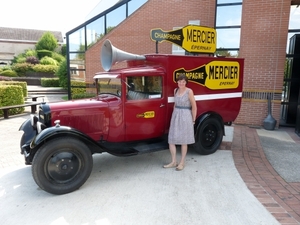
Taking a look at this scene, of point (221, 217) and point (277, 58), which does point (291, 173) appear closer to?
point (221, 217)

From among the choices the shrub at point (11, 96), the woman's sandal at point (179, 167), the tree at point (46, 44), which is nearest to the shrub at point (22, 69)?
the tree at point (46, 44)

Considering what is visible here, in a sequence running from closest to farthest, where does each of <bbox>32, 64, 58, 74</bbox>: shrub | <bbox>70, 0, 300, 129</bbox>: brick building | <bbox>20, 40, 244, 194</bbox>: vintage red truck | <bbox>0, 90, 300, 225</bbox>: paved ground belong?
1. <bbox>0, 90, 300, 225</bbox>: paved ground
2. <bbox>20, 40, 244, 194</bbox>: vintage red truck
3. <bbox>70, 0, 300, 129</bbox>: brick building
4. <bbox>32, 64, 58, 74</bbox>: shrub

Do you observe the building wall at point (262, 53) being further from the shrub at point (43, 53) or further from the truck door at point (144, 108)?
the shrub at point (43, 53)

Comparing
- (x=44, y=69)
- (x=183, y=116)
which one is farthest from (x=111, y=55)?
(x=44, y=69)

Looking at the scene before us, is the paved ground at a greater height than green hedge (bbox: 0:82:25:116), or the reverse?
green hedge (bbox: 0:82:25:116)

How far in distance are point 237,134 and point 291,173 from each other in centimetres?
248

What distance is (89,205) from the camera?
3084 mm

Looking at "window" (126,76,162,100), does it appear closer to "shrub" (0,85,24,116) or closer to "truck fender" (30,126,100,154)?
"truck fender" (30,126,100,154)

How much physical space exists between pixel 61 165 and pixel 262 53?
268 inches

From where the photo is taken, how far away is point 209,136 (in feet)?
16.4

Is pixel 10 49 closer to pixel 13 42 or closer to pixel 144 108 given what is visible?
pixel 13 42

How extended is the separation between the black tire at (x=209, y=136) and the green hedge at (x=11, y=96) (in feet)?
26.3

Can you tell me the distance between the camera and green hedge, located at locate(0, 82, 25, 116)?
924 centimetres

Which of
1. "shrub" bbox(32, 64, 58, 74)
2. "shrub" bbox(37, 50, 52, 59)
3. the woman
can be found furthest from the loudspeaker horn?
"shrub" bbox(37, 50, 52, 59)
